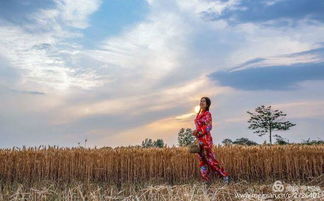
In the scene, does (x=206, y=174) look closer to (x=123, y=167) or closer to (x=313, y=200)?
(x=123, y=167)

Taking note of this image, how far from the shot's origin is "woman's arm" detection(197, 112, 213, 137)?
1074 cm

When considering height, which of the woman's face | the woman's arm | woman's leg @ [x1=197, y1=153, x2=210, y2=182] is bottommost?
woman's leg @ [x1=197, y1=153, x2=210, y2=182]

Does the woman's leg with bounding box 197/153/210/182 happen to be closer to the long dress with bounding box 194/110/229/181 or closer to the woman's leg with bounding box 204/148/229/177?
the long dress with bounding box 194/110/229/181

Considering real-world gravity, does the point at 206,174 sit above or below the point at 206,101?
below

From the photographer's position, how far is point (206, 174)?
36.3 feet

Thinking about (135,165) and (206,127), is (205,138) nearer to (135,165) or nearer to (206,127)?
(206,127)

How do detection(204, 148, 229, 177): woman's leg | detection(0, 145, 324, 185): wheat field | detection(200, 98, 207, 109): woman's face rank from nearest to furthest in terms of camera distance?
1. detection(200, 98, 207, 109): woman's face
2. detection(204, 148, 229, 177): woman's leg
3. detection(0, 145, 324, 185): wheat field

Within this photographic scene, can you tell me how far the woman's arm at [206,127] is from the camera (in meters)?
10.7

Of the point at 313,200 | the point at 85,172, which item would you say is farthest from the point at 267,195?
the point at 85,172

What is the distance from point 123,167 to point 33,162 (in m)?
2.87

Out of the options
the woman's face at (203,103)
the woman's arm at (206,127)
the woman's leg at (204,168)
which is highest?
the woman's face at (203,103)

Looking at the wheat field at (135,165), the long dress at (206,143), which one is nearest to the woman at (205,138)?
the long dress at (206,143)

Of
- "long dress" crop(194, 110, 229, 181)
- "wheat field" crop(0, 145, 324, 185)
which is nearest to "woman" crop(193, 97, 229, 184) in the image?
"long dress" crop(194, 110, 229, 181)

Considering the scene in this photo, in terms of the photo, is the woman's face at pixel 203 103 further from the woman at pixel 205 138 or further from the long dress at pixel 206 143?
the long dress at pixel 206 143
